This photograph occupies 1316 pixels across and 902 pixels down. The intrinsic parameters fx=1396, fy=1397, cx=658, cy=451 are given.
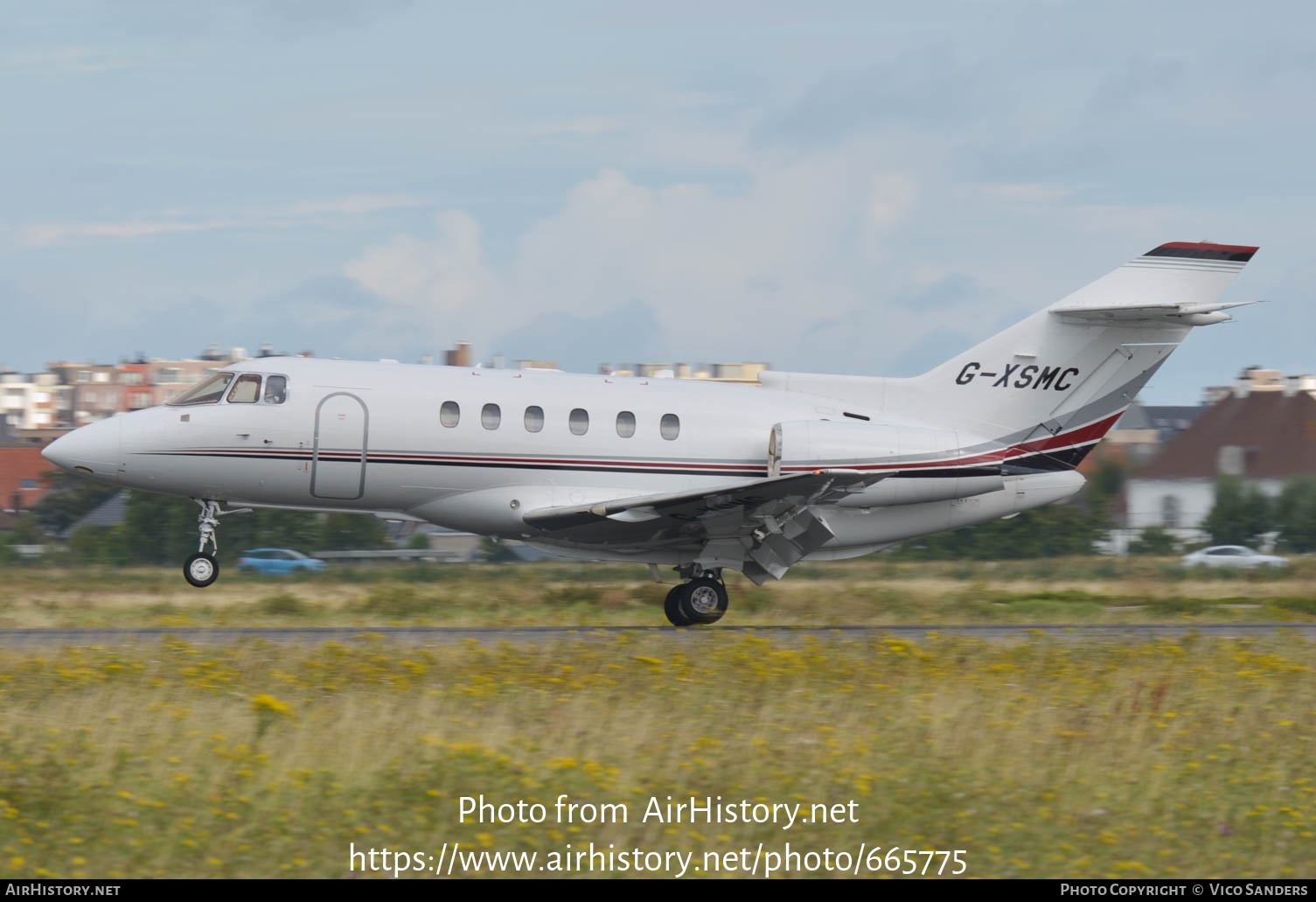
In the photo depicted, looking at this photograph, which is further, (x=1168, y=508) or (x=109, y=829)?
(x=1168, y=508)

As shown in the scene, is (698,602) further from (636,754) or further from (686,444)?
(636,754)

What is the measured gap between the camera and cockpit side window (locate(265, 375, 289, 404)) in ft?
57.4

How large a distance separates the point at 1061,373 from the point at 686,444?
5426 millimetres

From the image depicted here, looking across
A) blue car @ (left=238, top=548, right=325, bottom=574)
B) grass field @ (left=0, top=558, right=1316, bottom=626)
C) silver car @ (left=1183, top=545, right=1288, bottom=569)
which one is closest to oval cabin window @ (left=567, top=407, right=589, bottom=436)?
grass field @ (left=0, top=558, right=1316, bottom=626)

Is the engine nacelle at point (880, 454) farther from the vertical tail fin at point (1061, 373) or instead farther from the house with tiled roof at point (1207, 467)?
the house with tiled roof at point (1207, 467)

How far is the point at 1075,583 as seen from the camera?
2598 cm

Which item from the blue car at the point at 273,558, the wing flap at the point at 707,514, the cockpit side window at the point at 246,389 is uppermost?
the cockpit side window at the point at 246,389

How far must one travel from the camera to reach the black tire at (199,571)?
1725 cm

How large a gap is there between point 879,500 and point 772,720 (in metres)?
8.47

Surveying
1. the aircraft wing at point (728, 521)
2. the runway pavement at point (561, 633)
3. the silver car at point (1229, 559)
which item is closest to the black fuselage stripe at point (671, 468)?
the aircraft wing at point (728, 521)

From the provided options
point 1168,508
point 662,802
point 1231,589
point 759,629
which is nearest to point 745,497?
point 759,629

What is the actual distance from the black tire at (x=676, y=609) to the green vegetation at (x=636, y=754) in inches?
174

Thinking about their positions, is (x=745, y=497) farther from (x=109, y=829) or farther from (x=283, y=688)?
(x=109, y=829)

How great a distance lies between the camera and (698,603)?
17.9m
